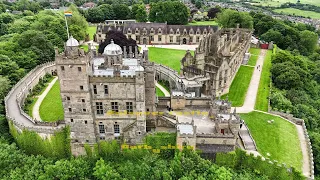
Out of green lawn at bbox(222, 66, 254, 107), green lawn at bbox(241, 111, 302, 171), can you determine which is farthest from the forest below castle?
green lawn at bbox(222, 66, 254, 107)

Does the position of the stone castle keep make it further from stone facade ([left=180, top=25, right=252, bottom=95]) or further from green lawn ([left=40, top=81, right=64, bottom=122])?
stone facade ([left=180, top=25, right=252, bottom=95])

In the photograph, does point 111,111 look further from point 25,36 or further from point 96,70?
point 25,36

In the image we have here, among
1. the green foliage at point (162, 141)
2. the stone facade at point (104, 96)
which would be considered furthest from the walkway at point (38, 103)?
the green foliage at point (162, 141)

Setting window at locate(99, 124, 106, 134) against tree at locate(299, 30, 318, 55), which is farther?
tree at locate(299, 30, 318, 55)

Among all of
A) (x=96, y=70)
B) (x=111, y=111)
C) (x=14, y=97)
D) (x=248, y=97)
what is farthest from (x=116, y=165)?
(x=248, y=97)

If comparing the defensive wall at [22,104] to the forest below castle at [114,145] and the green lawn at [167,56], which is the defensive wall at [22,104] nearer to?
the forest below castle at [114,145]

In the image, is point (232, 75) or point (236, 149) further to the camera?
point (232, 75)
